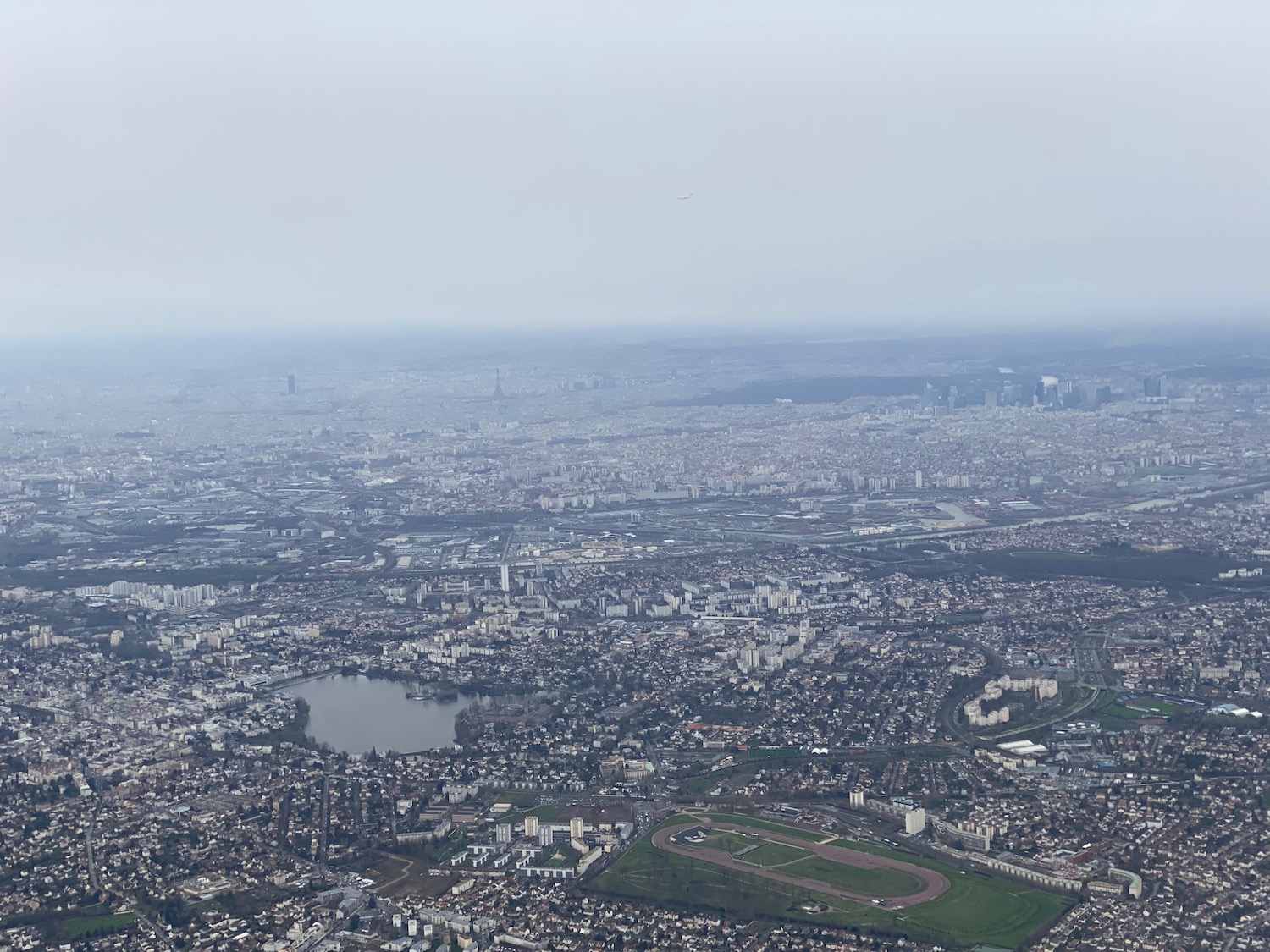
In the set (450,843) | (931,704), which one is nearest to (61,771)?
(450,843)

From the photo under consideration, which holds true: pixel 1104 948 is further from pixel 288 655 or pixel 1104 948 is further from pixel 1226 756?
pixel 288 655

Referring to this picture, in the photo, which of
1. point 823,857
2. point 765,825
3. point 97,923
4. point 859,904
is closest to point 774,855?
point 823,857

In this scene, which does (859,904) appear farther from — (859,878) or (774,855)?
(774,855)

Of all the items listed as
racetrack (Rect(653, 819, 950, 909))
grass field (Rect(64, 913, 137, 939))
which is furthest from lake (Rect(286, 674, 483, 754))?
grass field (Rect(64, 913, 137, 939))

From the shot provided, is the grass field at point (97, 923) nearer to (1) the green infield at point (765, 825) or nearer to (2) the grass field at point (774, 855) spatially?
(1) the green infield at point (765, 825)

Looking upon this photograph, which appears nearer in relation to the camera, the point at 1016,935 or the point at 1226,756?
the point at 1016,935

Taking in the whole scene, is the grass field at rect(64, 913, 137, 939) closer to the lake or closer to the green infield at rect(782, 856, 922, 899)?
the lake
